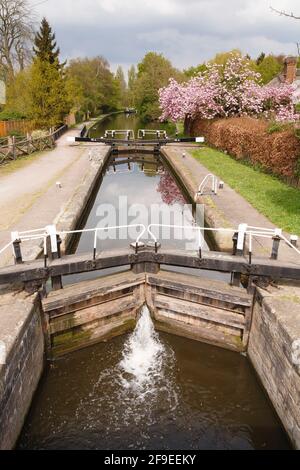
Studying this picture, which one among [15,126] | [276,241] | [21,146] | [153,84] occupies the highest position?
[153,84]

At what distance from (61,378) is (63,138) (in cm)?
2940

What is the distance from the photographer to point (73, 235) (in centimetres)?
1084

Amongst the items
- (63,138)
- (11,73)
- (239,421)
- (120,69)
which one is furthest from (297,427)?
(120,69)

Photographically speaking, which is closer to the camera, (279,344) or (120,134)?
(279,344)

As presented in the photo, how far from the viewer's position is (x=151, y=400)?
5.59 metres

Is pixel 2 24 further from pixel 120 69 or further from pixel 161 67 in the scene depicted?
pixel 120 69

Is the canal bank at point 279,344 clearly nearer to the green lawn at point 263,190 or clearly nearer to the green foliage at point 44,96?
the green lawn at point 263,190

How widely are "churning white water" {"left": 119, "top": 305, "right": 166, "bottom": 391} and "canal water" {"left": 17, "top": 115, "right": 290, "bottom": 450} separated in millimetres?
17

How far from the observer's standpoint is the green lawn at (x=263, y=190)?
10.3m

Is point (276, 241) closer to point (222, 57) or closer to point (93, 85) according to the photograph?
point (222, 57)

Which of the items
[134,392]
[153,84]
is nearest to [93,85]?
[153,84]

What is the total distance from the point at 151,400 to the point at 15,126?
89.6 feet

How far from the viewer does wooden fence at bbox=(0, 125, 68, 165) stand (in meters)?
20.0

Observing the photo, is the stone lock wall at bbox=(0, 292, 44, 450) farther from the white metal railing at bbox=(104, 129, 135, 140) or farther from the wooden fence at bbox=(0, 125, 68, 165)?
the white metal railing at bbox=(104, 129, 135, 140)
